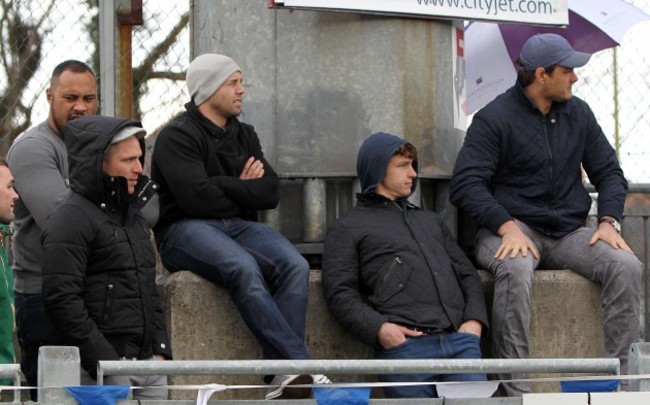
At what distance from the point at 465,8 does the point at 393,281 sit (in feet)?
5.01

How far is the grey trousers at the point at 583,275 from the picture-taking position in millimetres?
6145

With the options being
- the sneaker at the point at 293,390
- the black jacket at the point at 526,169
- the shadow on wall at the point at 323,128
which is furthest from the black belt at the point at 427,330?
the shadow on wall at the point at 323,128

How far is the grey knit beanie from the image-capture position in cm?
621

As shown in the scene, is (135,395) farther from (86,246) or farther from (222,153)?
(222,153)

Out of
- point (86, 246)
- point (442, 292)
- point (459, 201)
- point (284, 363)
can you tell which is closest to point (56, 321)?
point (86, 246)

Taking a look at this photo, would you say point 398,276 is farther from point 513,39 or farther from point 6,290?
point 513,39

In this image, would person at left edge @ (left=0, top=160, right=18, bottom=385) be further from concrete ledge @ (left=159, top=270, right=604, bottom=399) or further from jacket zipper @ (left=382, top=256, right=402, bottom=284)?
jacket zipper @ (left=382, top=256, right=402, bottom=284)

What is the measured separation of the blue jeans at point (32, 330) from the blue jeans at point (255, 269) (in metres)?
0.68

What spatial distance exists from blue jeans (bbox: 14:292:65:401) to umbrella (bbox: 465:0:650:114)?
9.20ft

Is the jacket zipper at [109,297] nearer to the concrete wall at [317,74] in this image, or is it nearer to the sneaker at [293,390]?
the sneaker at [293,390]

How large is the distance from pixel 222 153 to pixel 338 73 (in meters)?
0.83

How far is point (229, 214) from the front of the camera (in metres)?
6.10

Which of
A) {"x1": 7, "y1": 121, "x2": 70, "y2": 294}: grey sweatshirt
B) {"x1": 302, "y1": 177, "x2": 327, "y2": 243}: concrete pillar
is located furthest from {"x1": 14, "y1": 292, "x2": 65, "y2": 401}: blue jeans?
{"x1": 302, "y1": 177, "x2": 327, "y2": 243}: concrete pillar

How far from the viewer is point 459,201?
21.4ft
